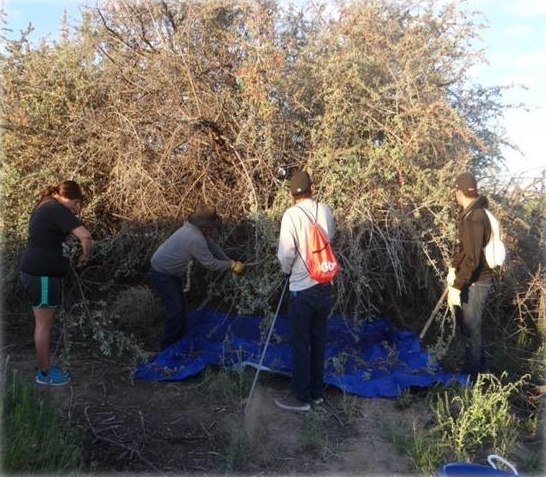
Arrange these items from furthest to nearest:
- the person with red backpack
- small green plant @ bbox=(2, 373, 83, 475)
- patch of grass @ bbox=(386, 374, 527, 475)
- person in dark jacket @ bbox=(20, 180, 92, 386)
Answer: person in dark jacket @ bbox=(20, 180, 92, 386), the person with red backpack, patch of grass @ bbox=(386, 374, 527, 475), small green plant @ bbox=(2, 373, 83, 475)

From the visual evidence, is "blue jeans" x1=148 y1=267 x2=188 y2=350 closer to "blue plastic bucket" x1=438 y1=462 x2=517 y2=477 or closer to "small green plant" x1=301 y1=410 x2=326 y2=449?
"small green plant" x1=301 y1=410 x2=326 y2=449

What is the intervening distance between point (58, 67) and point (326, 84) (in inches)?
119

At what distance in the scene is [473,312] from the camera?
4398mm

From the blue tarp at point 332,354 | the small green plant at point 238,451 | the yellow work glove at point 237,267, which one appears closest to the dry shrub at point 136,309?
the blue tarp at point 332,354

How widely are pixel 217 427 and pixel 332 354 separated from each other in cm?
139

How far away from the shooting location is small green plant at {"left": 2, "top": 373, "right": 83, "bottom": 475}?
290cm

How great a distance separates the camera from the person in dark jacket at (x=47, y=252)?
419 centimetres

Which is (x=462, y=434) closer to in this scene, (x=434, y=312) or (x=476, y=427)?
(x=476, y=427)

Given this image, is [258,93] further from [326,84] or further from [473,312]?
[473,312]

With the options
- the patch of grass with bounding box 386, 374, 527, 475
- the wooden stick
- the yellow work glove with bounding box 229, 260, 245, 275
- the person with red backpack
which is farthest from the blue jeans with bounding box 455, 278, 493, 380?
the yellow work glove with bounding box 229, 260, 245, 275

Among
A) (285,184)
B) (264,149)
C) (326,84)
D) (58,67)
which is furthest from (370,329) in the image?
(58,67)

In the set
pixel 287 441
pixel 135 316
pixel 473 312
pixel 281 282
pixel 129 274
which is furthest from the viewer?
pixel 129 274

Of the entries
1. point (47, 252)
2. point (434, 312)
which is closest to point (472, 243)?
point (434, 312)

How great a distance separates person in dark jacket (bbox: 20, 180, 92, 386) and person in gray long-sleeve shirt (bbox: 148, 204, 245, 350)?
88cm
